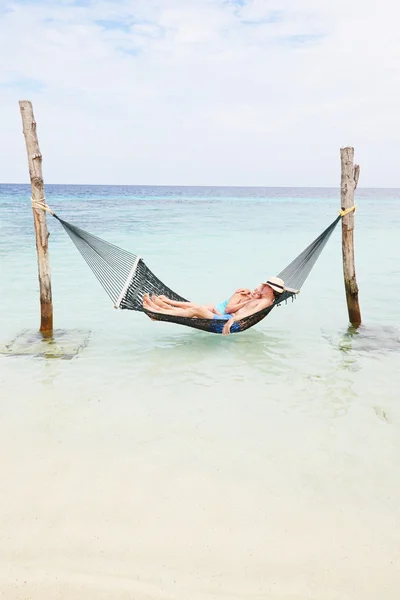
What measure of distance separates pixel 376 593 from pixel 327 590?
6.6 inches

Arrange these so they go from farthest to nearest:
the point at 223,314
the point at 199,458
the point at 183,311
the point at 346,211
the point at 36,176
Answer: the point at 346,211 → the point at 223,314 → the point at 36,176 → the point at 183,311 → the point at 199,458

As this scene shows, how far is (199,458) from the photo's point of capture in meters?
2.74

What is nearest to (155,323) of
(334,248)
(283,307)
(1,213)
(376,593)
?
(283,307)

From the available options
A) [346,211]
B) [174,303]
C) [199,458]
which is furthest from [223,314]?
[199,458]

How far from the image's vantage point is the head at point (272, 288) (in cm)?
414

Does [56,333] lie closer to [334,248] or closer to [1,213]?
[334,248]

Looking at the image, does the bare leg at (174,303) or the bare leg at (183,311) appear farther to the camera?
the bare leg at (174,303)

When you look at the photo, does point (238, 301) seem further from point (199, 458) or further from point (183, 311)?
point (199, 458)

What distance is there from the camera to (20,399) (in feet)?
11.2

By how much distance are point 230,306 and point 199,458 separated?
6.02ft

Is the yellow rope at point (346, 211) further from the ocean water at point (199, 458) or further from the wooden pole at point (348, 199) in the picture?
the ocean water at point (199, 458)

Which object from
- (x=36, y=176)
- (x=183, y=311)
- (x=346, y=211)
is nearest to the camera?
(x=183, y=311)

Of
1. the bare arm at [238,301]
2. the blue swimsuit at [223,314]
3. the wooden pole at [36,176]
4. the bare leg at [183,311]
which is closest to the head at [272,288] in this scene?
the bare arm at [238,301]

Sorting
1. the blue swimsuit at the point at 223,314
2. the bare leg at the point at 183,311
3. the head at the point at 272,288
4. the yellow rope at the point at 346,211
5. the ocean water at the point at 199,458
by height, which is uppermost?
the yellow rope at the point at 346,211
